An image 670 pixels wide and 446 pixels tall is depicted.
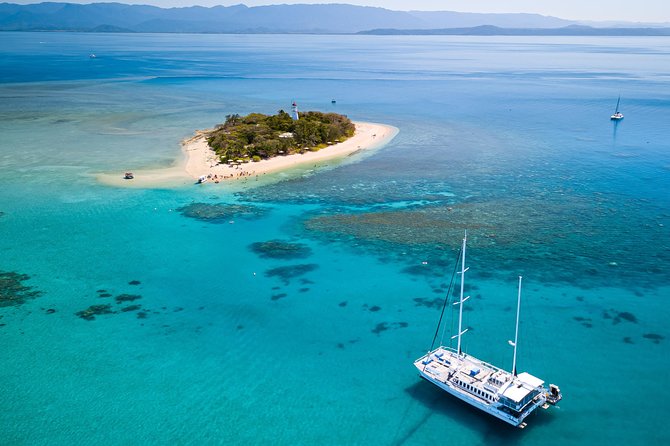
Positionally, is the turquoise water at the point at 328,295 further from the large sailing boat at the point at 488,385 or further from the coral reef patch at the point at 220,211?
Answer: the large sailing boat at the point at 488,385

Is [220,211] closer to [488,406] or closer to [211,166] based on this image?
[211,166]

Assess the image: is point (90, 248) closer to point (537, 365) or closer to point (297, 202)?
point (297, 202)

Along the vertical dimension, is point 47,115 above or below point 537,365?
above

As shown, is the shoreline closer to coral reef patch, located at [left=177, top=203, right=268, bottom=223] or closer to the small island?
the small island

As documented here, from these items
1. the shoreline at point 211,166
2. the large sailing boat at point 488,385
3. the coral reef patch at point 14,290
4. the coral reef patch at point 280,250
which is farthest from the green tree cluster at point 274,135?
the large sailing boat at point 488,385

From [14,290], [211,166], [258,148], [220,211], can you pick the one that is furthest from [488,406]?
[258,148]

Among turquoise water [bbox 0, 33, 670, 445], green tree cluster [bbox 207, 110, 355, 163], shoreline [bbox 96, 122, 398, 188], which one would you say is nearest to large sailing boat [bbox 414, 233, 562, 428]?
turquoise water [bbox 0, 33, 670, 445]

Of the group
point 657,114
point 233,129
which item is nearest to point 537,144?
point 657,114
